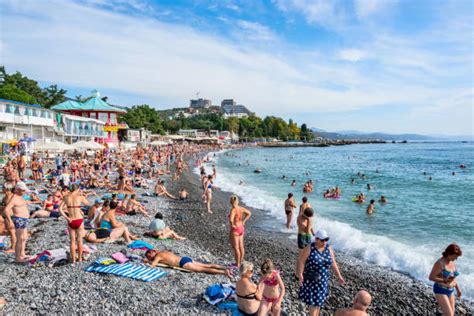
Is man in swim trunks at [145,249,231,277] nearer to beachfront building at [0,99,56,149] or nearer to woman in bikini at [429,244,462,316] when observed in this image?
woman in bikini at [429,244,462,316]

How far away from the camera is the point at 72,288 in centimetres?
571

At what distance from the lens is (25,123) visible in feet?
88.8

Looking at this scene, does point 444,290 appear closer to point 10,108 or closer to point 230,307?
point 230,307

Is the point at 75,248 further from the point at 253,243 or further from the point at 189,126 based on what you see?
the point at 189,126

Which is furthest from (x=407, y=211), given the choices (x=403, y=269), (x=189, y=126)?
(x=189, y=126)

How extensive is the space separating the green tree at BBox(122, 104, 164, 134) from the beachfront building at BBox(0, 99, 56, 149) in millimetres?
31679

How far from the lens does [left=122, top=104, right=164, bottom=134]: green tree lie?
63.3 meters

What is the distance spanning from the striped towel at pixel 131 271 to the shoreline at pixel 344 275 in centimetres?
244

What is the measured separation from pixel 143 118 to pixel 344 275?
64341 millimetres

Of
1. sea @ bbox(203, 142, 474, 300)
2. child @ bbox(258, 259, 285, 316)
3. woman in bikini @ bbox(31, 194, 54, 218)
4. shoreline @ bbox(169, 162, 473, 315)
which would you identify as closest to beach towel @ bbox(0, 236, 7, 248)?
woman in bikini @ bbox(31, 194, 54, 218)

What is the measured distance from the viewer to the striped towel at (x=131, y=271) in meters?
6.22

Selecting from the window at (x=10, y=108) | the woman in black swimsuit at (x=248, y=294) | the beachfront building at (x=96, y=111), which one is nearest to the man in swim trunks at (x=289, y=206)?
the woman in black swimsuit at (x=248, y=294)

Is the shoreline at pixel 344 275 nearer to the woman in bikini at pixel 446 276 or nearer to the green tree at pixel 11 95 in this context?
the woman in bikini at pixel 446 276

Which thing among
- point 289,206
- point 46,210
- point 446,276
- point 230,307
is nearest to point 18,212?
point 230,307
